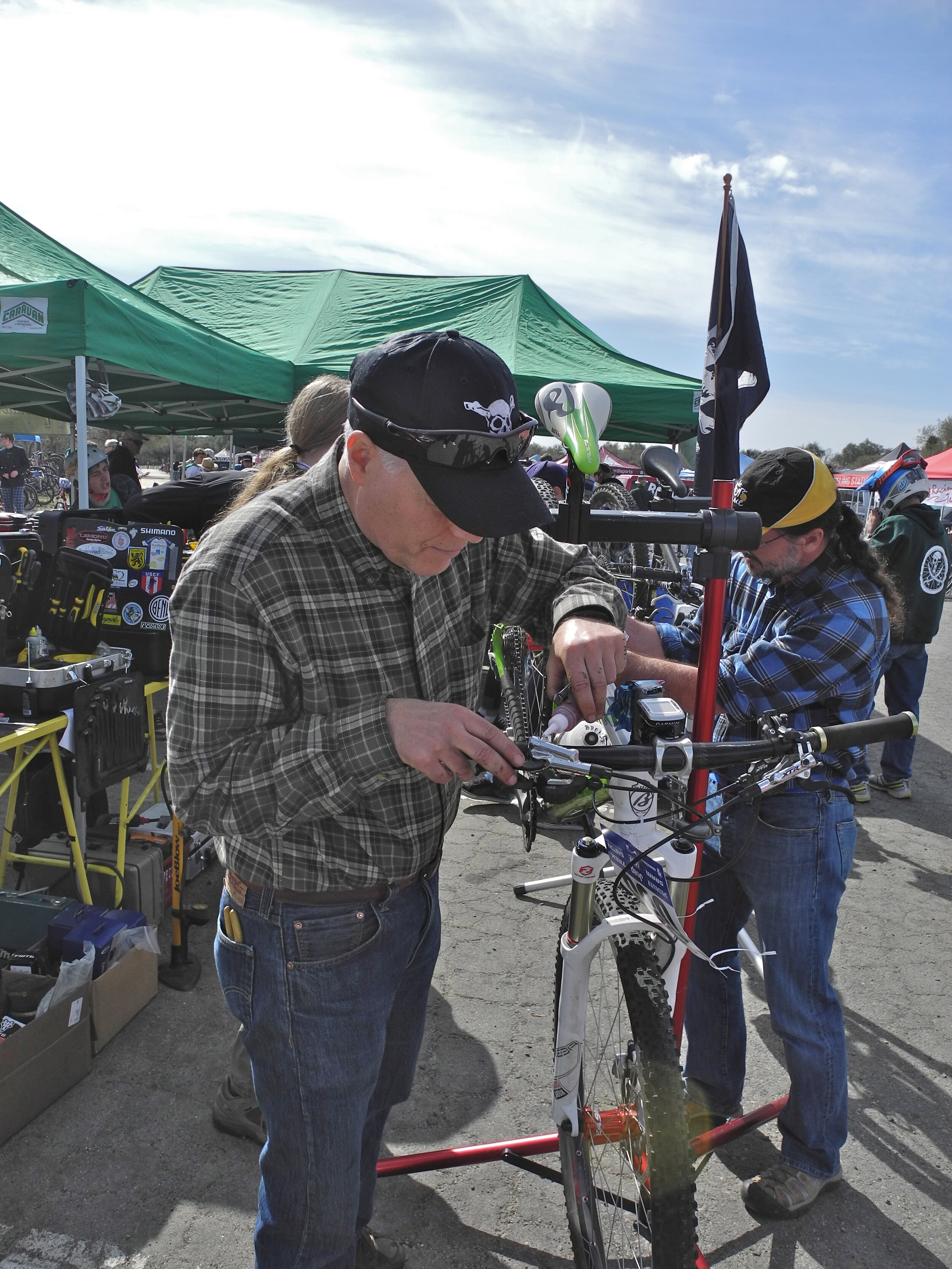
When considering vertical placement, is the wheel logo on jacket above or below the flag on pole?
below

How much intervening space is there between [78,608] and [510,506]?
2844mm

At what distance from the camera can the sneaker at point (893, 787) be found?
5734 millimetres

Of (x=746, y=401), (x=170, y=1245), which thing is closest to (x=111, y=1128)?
(x=170, y=1245)

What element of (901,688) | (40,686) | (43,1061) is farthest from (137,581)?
(901,688)

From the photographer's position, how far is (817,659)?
198 cm

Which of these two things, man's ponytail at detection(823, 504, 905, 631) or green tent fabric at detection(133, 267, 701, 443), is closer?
man's ponytail at detection(823, 504, 905, 631)

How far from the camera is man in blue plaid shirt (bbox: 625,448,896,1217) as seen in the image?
200 centimetres

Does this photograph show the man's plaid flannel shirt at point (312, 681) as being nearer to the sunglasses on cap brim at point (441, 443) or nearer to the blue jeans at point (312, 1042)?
the blue jeans at point (312, 1042)

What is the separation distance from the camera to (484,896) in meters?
4.05

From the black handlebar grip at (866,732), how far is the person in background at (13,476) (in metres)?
18.0

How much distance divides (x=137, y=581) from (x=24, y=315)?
282cm

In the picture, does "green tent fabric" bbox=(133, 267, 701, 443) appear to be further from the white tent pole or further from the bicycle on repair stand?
the bicycle on repair stand

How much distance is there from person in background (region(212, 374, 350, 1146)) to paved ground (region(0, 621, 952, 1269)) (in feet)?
0.23

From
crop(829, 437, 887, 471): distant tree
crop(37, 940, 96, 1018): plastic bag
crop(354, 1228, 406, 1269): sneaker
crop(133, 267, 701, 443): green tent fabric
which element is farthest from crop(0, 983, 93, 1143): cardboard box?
crop(829, 437, 887, 471): distant tree
